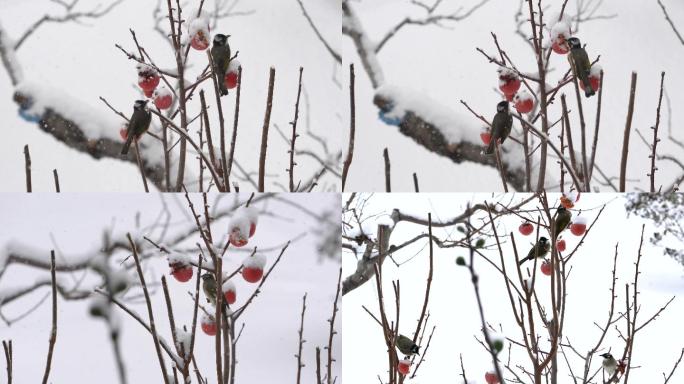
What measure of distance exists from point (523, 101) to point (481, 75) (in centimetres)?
19

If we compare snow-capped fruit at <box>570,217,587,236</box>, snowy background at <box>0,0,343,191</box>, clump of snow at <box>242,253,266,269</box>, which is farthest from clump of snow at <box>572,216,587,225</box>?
clump of snow at <box>242,253,266,269</box>

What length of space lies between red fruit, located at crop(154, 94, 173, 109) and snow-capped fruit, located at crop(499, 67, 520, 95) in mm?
662

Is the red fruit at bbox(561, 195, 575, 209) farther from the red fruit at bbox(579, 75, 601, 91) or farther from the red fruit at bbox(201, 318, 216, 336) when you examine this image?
the red fruit at bbox(201, 318, 216, 336)

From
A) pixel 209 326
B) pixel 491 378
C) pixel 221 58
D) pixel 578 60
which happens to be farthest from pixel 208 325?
pixel 578 60

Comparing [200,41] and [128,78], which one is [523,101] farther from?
[128,78]

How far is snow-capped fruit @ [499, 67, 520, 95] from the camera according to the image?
1.37 metres

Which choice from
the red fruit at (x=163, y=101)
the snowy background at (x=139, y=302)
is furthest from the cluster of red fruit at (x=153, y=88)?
the snowy background at (x=139, y=302)

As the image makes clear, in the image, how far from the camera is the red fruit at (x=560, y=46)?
4.47 feet

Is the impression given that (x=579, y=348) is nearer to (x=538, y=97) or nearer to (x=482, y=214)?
(x=482, y=214)

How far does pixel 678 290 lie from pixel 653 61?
1.69ft

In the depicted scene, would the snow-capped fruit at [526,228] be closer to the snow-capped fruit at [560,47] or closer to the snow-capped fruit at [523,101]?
the snow-capped fruit at [523,101]

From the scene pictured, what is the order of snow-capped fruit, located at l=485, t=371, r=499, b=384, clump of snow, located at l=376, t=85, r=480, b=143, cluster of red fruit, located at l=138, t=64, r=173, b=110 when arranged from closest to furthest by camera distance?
cluster of red fruit, located at l=138, t=64, r=173, b=110 → snow-capped fruit, located at l=485, t=371, r=499, b=384 → clump of snow, located at l=376, t=85, r=480, b=143

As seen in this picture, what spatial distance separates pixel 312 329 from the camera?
151 cm

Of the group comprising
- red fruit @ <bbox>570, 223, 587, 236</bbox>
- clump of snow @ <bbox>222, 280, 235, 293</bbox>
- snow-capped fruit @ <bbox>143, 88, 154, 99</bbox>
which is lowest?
clump of snow @ <bbox>222, 280, 235, 293</bbox>
